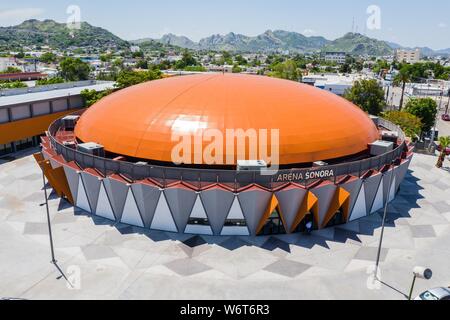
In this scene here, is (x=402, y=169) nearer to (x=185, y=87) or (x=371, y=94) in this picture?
(x=185, y=87)

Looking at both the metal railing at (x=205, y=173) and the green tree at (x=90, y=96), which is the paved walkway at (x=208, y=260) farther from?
the green tree at (x=90, y=96)

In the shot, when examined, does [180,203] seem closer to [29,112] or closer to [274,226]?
[274,226]

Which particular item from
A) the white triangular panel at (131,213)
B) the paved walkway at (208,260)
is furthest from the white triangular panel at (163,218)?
the white triangular panel at (131,213)

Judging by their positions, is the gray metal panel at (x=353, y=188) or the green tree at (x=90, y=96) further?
the green tree at (x=90, y=96)

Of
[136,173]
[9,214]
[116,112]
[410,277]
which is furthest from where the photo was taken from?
[116,112]

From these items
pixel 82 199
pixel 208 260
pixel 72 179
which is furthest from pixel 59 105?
pixel 208 260
